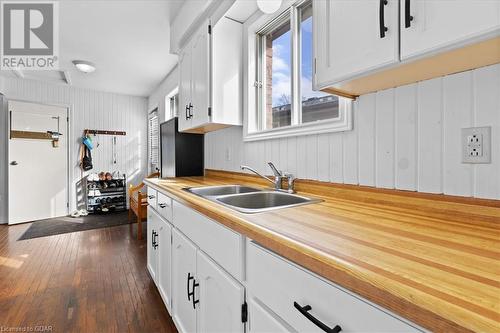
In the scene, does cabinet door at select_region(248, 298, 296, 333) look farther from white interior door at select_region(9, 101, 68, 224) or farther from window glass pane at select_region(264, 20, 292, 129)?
white interior door at select_region(9, 101, 68, 224)

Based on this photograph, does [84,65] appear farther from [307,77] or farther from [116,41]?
[307,77]

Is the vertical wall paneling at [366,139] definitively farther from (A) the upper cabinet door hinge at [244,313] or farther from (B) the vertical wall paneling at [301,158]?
(A) the upper cabinet door hinge at [244,313]

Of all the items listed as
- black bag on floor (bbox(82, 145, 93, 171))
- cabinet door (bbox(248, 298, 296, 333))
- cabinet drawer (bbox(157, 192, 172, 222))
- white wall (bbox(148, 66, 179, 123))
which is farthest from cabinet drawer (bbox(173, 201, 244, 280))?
black bag on floor (bbox(82, 145, 93, 171))

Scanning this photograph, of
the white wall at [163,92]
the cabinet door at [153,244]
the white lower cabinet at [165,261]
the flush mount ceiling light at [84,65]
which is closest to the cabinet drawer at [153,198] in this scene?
the cabinet door at [153,244]

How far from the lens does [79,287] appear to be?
2158mm

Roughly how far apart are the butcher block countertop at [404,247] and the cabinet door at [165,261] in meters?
0.72

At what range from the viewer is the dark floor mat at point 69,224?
374 cm

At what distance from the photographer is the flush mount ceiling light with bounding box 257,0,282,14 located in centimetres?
180

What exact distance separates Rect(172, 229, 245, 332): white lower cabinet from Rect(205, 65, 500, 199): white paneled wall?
2.58ft

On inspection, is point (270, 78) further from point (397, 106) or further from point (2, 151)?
point (2, 151)

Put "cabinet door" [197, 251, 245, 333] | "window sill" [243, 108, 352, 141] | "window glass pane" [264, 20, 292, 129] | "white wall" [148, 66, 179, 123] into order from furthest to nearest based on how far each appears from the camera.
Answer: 1. "white wall" [148, 66, 179, 123]
2. "window glass pane" [264, 20, 292, 129]
3. "window sill" [243, 108, 352, 141]
4. "cabinet door" [197, 251, 245, 333]

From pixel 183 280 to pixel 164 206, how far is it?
566 mm

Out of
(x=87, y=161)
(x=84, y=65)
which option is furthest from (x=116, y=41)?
(x=87, y=161)

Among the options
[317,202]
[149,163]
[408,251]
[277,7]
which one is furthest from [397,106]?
[149,163]
